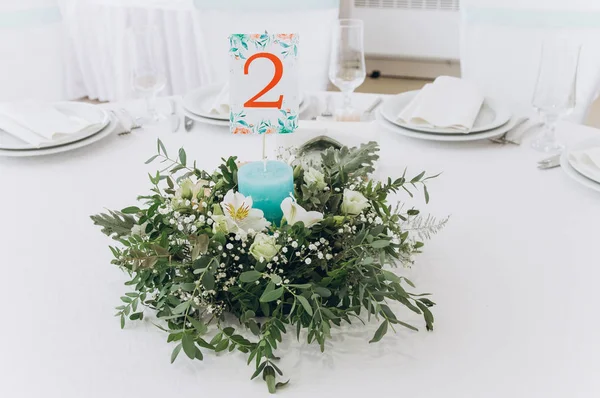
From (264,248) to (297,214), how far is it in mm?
72

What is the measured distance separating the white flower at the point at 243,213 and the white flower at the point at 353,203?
0.11m

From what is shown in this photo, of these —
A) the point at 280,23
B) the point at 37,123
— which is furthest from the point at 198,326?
the point at 280,23

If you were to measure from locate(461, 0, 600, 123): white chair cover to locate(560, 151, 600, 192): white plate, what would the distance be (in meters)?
0.73

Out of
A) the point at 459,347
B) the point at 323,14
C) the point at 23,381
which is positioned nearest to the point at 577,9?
the point at 323,14

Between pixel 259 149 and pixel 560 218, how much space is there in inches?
24.0

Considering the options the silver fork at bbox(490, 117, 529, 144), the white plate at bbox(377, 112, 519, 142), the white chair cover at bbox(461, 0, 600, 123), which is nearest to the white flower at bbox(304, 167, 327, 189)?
the white plate at bbox(377, 112, 519, 142)

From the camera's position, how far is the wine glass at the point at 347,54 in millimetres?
1334

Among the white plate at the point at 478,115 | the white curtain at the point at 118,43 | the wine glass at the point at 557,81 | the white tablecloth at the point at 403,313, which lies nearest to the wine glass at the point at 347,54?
the white plate at the point at 478,115

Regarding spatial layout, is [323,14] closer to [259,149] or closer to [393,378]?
[259,149]

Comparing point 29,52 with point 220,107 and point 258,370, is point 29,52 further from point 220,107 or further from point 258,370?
point 258,370

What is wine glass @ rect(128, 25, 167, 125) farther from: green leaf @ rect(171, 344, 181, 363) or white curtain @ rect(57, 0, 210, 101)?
white curtain @ rect(57, 0, 210, 101)

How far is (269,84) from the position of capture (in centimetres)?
83

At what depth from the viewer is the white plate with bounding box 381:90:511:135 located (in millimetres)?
1305

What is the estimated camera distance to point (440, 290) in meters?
0.85
